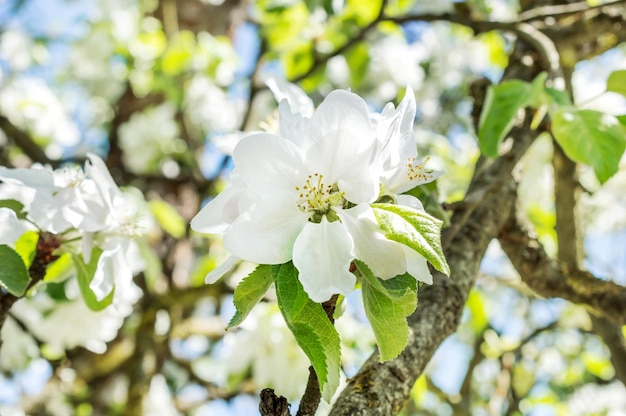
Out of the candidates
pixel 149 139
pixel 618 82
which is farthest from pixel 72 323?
pixel 149 139

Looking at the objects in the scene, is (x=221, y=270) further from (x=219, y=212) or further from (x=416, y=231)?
(x=416, y=231)

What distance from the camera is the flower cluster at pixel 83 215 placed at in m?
0.97

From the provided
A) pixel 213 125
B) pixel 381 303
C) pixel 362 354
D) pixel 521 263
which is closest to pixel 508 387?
pixel 362 354

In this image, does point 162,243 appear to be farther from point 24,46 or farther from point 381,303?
point 381,303

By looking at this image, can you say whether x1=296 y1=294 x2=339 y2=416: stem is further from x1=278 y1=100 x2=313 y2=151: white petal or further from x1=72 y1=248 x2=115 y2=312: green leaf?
x1=72 y1=248 x2=115 y2=312: green leaf

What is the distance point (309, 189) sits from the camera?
759mm

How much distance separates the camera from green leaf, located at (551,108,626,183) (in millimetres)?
1162

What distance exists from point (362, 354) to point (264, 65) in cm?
209

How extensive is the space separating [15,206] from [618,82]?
1.12 m

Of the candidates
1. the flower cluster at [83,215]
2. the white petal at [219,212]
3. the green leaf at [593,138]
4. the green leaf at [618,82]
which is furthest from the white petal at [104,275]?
the green leaf at [618,82]

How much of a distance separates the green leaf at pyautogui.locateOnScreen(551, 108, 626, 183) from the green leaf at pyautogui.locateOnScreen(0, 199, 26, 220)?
3.02ft

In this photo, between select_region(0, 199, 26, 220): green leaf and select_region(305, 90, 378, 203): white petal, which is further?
select_region(0, 199, 26, 220): green leaf

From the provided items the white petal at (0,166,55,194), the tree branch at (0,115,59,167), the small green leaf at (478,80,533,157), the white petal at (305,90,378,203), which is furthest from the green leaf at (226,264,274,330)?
the tree branch at (0,115,59,167)

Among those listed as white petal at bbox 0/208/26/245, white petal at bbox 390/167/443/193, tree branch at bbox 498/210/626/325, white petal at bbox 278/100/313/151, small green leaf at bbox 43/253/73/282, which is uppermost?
white petal at bbox 278/100/313/151
